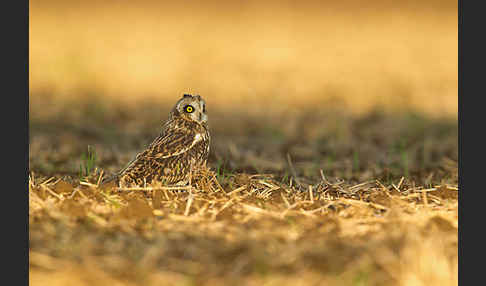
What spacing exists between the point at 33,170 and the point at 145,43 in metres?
11.6

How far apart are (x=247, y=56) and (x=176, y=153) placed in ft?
38.4

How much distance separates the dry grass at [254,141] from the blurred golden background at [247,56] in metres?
0.08

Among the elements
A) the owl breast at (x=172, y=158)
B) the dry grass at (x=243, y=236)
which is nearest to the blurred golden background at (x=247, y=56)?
the owl breast at (x=172, y=158)

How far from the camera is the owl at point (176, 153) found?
6691mm

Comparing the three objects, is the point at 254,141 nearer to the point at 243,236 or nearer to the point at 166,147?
the point at 166,147

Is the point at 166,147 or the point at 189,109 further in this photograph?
the point at 189,109

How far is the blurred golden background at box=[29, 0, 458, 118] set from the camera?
14.8 meters

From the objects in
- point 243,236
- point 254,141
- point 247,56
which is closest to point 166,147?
point 243,236

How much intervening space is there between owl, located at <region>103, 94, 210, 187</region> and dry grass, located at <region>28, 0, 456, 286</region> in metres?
0.31

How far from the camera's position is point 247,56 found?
18.4 metres

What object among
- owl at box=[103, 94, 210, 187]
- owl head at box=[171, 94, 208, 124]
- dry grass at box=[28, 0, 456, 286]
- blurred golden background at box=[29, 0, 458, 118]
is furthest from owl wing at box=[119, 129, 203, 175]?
blurred golden background at box=[29, 0, 458, 118]

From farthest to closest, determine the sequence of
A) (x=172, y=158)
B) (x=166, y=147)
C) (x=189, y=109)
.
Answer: (x=189, y=109) < (x=166, y=147) < (x=172, y=158)

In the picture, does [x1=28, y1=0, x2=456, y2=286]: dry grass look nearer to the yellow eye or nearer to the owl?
the owl

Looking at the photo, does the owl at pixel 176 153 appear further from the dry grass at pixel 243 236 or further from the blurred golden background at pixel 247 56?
the blurred golden background at pixel 247 56
